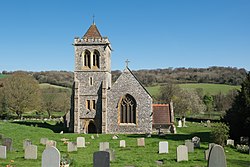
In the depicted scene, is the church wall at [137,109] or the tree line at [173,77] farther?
the tree line at [173,77]

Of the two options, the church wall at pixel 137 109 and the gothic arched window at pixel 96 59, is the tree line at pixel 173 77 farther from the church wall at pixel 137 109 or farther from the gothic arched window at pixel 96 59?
the church wall at pixel 137 109

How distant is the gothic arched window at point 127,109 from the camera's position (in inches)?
1336

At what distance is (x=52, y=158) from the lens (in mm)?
10039

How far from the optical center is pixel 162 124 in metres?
34.2

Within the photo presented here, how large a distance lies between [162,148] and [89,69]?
18.0 metres

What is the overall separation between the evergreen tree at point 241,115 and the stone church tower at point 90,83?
13.9 metres

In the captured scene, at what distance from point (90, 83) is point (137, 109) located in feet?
20.2

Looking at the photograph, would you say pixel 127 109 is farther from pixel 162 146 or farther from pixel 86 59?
pixel 162 146

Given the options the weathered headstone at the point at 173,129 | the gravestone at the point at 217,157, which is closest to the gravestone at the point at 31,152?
the gravestone at the point at 217,157

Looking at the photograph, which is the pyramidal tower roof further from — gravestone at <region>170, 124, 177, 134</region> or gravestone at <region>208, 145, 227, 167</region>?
gravestone at <region>208, 145, 227, 167</region>

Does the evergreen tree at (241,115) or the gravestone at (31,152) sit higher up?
the evergreen tree at (241,115)

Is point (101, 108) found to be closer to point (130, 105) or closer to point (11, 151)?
point (130, 105)

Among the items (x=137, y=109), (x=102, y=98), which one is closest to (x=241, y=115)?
(x=137, y=109)

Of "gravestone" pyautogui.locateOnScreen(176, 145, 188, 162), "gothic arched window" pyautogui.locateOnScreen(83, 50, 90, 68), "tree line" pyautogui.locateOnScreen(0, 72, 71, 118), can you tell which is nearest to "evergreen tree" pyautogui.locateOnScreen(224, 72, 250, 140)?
"gravestone" pyautogui.locateOnScreen(176, 145, 188, 162)
